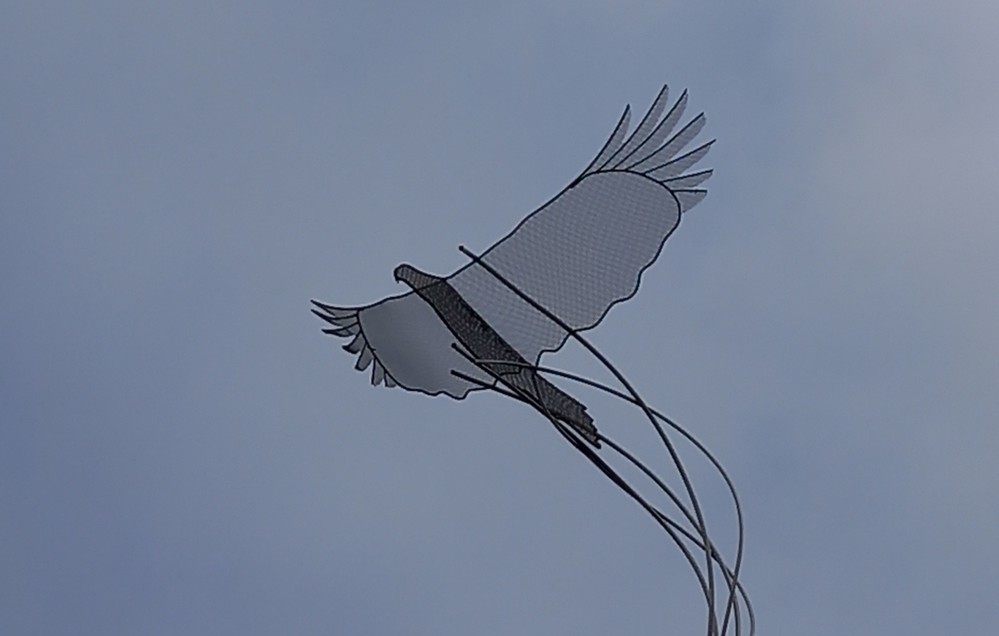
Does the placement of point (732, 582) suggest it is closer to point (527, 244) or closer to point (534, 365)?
point (534, 365)

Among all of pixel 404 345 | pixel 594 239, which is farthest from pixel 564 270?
pixel 404 345

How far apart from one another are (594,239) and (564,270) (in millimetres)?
254

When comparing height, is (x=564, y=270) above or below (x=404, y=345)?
above

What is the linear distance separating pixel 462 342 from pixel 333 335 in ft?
4.31

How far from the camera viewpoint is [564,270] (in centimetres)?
873

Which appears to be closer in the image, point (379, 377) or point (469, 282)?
point (469, 282)

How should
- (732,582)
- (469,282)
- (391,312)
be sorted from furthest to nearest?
(391,312)
(469,282)
(732,582)

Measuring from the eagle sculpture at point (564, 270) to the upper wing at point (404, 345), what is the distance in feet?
0.04

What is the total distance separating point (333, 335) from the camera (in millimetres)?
9531

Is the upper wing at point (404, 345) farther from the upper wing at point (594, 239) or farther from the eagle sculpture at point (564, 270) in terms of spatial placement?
the upper wing at point (594, 239)

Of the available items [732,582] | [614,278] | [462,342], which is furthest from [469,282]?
[732,582]

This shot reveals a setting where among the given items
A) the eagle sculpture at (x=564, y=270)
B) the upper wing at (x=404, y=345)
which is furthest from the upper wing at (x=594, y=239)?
the upper wing at (x=404, y=345)

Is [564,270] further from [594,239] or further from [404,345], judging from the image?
[404,345]

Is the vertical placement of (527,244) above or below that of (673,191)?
below
